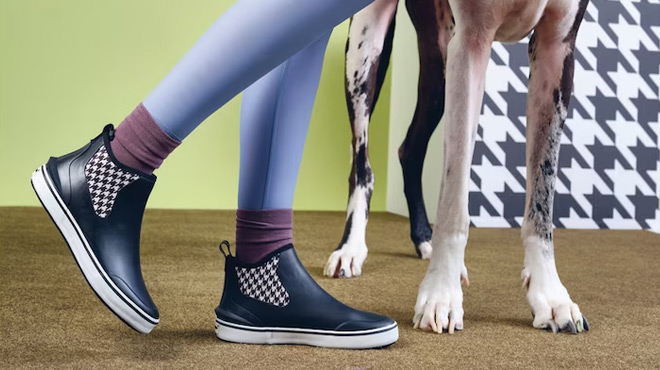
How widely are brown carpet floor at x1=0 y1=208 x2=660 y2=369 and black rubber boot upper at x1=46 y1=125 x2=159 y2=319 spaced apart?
0.13 meters

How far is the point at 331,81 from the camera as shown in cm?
480

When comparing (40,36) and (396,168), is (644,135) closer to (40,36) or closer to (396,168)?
(396,168)

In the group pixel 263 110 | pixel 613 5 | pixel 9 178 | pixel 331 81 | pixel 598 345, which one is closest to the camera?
pixel 263 110

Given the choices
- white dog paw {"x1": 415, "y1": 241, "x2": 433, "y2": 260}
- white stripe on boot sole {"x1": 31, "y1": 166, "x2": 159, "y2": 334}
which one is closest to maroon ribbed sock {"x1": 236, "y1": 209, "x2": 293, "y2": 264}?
white stripe on boot sole {"x1": 31, "y1": 166, "x2": 159, "y2": 334}

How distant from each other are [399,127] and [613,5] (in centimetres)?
148

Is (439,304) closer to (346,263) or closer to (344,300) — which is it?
(344,300)

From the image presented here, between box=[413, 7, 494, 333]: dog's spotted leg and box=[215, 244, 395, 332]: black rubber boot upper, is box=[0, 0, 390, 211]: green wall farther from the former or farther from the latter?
box=[215, 244, 395, 332]: black rubber boot upper

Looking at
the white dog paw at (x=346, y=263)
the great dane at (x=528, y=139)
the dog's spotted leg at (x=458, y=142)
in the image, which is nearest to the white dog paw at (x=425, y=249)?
the white dog paw at (x=346, y=263)

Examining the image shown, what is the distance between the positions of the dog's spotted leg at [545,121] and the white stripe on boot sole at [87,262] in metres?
0.83

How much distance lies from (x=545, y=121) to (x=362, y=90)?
80cm

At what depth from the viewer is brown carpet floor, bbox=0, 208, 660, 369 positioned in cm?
114

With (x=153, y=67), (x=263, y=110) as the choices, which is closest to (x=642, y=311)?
(x=263, y=110)

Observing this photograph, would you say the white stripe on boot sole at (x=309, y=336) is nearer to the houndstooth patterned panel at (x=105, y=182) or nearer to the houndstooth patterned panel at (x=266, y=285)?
the houndstooth patterned panel at (x=266, y=285)

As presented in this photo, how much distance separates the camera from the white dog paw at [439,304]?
4.54 feet
